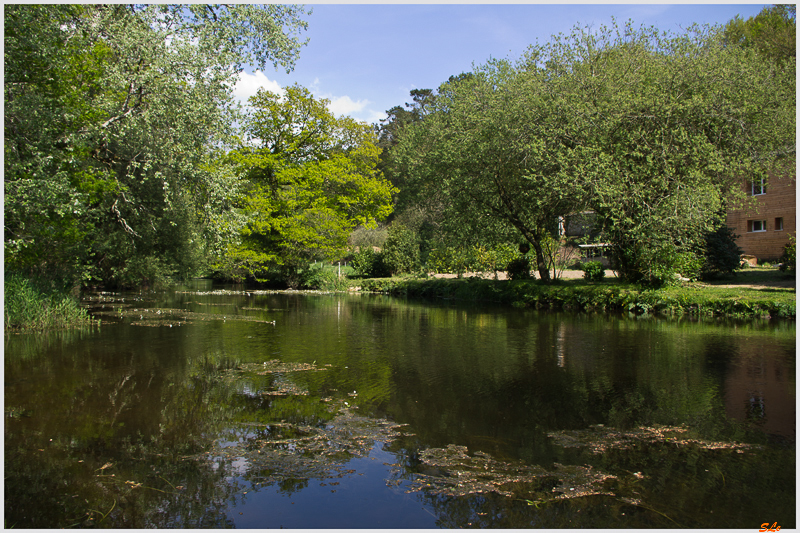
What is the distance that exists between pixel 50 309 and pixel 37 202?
4238 millimetres

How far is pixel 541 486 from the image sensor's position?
4770 millimetres

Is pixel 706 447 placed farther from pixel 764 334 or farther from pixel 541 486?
pixel 764 334

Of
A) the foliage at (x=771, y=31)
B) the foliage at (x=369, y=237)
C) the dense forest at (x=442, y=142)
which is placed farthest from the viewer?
the foliage at (x=369, y=237)

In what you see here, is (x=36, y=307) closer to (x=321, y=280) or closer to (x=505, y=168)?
(x=505, y=168)

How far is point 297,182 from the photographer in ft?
104

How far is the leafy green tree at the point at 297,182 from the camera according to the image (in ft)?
101

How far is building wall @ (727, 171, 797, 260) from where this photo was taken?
28734mm

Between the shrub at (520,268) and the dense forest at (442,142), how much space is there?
0.10 m

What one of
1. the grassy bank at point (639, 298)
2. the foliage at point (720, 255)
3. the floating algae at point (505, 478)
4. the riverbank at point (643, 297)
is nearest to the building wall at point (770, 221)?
the foliage at point (720, 255)

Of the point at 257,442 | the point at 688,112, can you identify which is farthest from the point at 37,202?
the point at 688,112

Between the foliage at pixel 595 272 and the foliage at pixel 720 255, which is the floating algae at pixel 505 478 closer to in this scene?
the foliage at pixel 595 272

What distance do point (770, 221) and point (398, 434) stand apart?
104 ft

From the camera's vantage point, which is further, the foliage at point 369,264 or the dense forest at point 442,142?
the foliage at point 369,264

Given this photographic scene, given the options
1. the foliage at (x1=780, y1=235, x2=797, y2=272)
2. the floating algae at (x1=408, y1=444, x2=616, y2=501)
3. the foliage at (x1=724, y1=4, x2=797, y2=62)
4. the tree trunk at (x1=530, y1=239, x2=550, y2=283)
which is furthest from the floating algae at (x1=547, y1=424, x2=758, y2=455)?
the foliage at (x1=724, y1=4, x2=797, y2=62)
